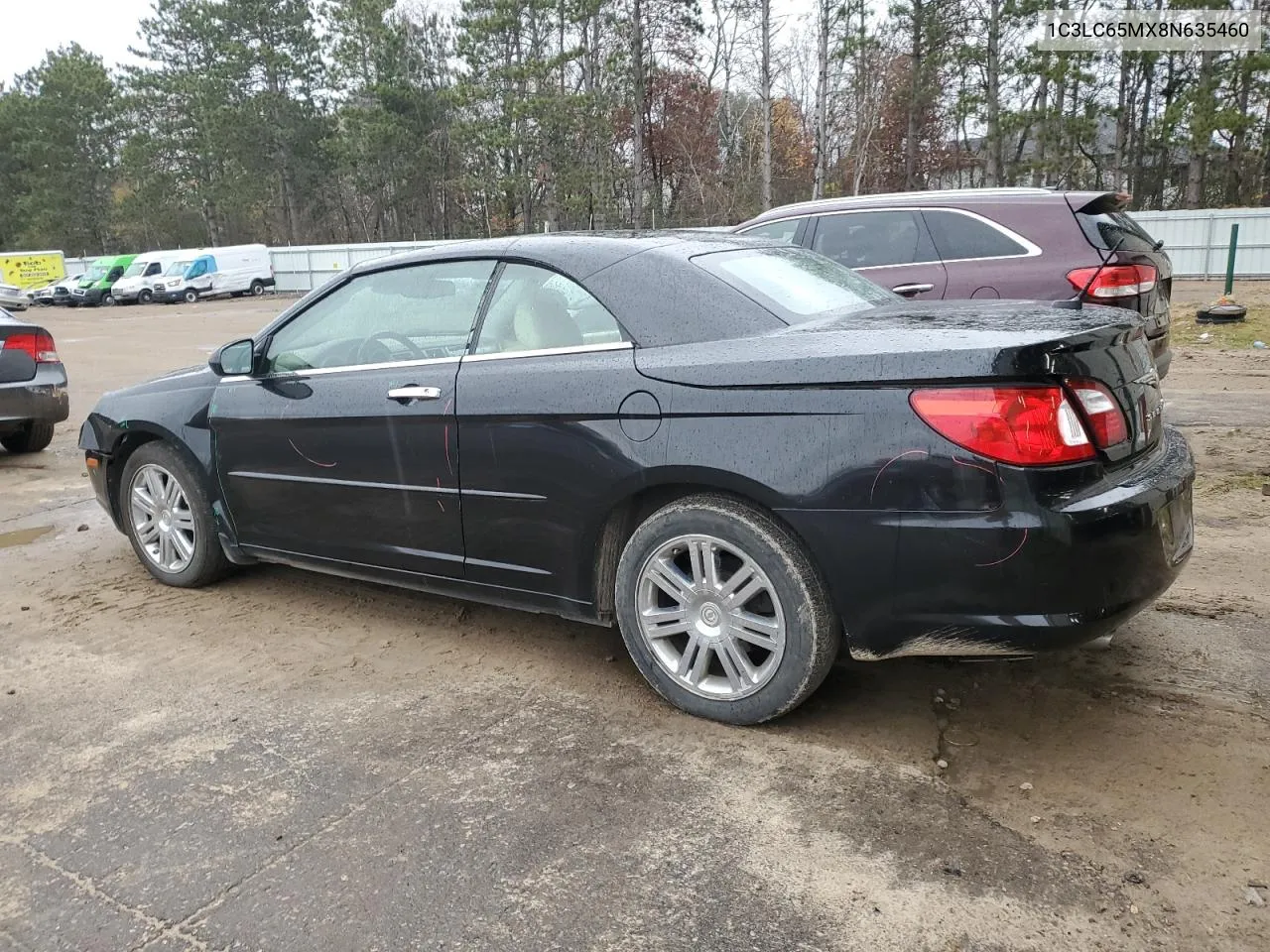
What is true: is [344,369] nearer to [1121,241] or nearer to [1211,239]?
[1121,241]

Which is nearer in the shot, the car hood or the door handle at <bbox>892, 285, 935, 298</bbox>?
the car hood

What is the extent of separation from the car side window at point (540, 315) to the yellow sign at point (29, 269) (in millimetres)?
49346

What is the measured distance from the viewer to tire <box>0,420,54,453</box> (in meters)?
8.66

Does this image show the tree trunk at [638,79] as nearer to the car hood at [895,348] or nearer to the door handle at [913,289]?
the door handle at [913,289]

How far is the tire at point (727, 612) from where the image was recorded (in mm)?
2953

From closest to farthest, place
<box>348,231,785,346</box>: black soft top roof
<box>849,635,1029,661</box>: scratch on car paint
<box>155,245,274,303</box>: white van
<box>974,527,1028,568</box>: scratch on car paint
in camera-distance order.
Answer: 1. <box>974,527,1028,568</box>: scratch on car paint
2. <box>849,635,1029,661</box>: scratch on car paint
3. <box>348,231,785,346</box>: black soft top roof
4. <box>155,245,274,303</box>: white van

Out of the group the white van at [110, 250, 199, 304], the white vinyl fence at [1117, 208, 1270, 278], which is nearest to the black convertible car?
the white vinyl fence at [1117, 208, 1270, 278]

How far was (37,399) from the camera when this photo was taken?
8.02 metres

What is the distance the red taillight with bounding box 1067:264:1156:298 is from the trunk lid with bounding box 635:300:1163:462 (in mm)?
3090

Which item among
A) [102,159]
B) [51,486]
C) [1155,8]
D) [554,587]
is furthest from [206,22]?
[554,587]

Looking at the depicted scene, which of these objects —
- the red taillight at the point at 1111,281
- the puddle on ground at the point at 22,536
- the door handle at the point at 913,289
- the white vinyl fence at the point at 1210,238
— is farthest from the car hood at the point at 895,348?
the white vinyl fence at the point at 1210,238

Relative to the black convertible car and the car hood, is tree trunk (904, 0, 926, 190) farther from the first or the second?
the car hood

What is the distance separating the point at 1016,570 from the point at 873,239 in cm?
470

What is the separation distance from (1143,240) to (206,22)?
5633 centimetres
